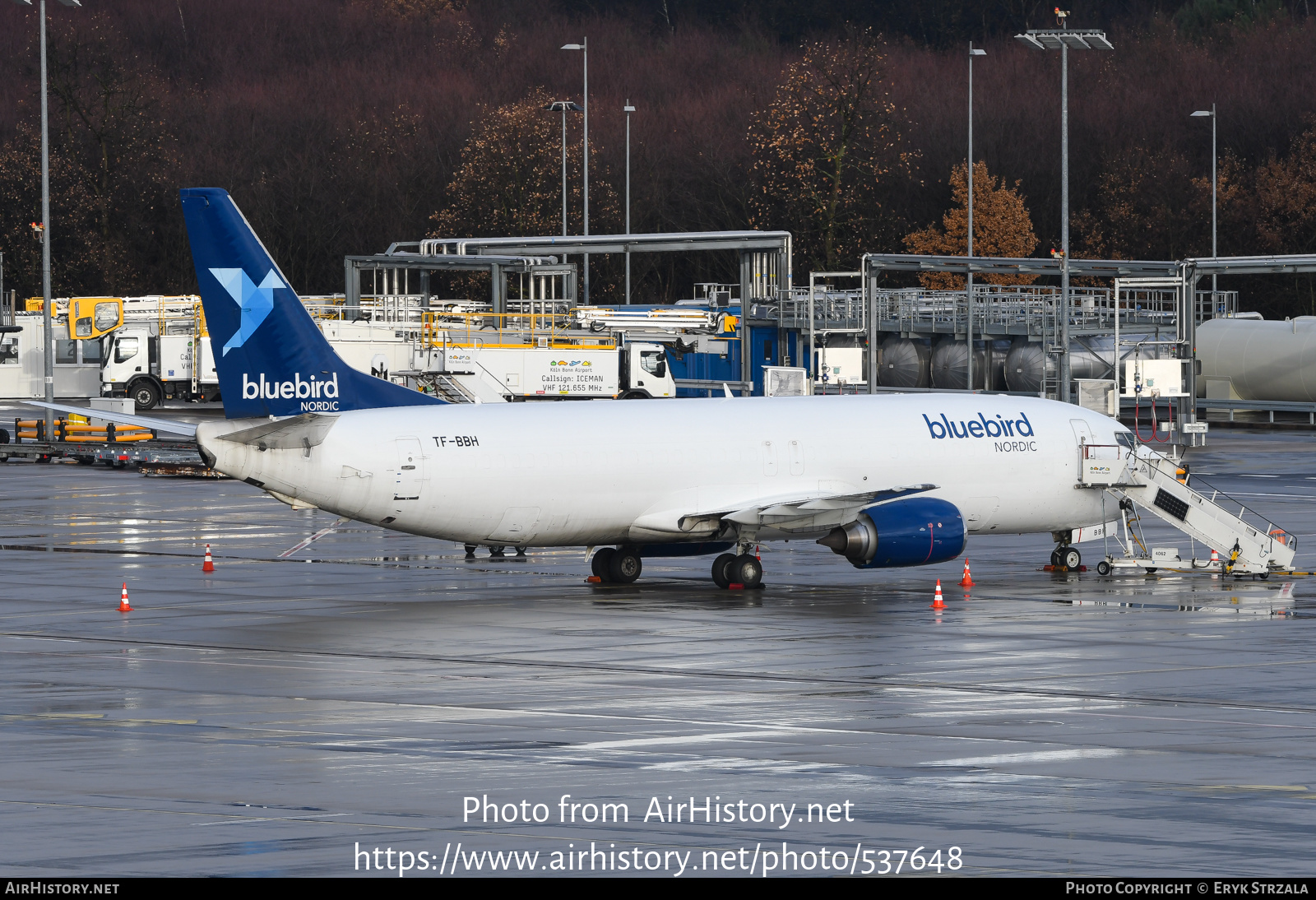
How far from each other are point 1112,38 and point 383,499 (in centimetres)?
15052

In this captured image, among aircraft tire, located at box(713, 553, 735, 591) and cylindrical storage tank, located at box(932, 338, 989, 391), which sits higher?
cylindrical storage tank, located at box(932, 338, 989, 391)

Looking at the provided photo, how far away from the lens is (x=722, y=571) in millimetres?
39438

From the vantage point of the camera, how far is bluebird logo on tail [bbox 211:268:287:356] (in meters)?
36.3

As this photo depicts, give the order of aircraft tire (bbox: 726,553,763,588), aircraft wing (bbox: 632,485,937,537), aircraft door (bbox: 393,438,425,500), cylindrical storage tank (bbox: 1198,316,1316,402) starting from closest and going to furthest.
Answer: aircraft door (bbox: 393,438,425,500), aircraft wing (bbox: 632,485,937,537), aircraft tire (bbox: 726,553,763,588), cylindrical storage tank (bbox: 1198,316,1316,402)

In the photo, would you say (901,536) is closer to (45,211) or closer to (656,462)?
(656,462)

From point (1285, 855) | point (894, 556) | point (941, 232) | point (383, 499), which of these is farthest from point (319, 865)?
point (941, 232)

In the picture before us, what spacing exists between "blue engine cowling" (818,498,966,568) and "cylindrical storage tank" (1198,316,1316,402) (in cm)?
5997

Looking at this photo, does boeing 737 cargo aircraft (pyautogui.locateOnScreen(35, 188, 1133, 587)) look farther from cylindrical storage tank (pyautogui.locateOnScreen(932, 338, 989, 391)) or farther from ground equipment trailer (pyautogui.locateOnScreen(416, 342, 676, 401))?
cylindrical storage tank (pyautogui.locateOnScreen(932, 338, 989, 391))

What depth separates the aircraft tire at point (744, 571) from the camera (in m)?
39.2

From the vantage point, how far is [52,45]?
15025cm

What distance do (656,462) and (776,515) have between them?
2459 millimetres

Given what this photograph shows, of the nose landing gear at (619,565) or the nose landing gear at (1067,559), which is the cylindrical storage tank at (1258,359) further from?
the nose landing gear at (619,565)

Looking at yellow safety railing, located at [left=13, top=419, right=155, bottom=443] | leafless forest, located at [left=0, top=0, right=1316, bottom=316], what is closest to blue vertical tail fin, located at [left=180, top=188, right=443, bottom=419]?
yellow safety railing, located at [left=13, top=419, right=155, bottom=443]

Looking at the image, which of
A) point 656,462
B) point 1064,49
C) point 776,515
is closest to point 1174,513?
point 776,515
